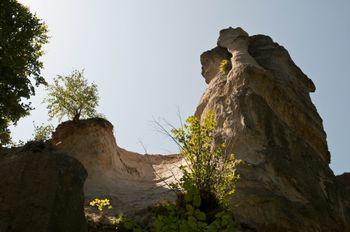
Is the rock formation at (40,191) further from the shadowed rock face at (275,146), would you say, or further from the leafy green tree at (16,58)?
the leafy green tree at (16,58)

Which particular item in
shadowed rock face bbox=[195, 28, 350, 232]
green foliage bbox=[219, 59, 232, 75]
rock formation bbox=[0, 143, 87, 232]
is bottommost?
rock formation bbox=[0, 143, 87, 232]

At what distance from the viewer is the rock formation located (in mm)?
8398

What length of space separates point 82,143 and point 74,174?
561 inches

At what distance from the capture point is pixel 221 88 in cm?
2208

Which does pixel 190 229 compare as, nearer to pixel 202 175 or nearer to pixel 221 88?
pixel 202 175

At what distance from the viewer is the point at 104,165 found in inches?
908

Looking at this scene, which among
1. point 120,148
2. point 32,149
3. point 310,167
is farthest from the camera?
point 120,148

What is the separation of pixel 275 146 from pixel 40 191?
10728 millimetres

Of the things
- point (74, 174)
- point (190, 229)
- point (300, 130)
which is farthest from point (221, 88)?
point (190, 229)

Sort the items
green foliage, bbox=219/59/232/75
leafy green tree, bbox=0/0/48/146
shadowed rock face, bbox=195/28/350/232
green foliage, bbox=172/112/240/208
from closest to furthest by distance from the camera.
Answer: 1. green foliage, bbox=172/112/240/208
2. shadowed rock face, bbox=195/28/350/232
3. leafy green tree, bbox=0/0/48/146
4. green foliage, bbox=219/59/232/75

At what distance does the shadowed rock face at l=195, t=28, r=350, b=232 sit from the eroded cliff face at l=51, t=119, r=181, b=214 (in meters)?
4.44

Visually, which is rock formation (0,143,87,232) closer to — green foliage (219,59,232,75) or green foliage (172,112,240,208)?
green foliage (172,112,240,208)

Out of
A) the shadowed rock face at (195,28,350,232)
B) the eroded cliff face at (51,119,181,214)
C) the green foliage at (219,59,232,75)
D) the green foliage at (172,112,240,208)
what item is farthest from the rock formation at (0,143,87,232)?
the green foliage at (219,59,232,75)

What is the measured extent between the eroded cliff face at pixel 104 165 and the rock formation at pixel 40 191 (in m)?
9.69
